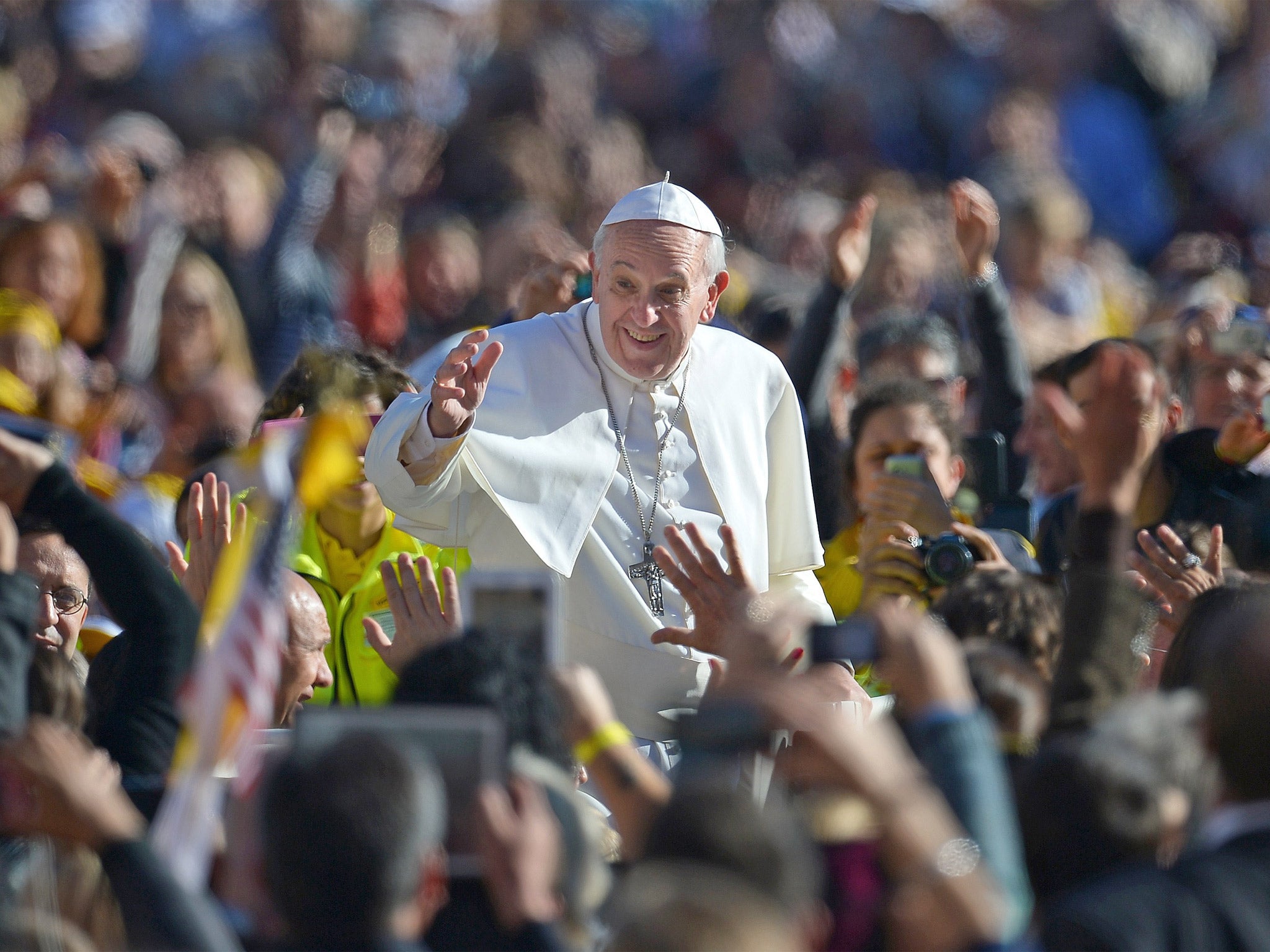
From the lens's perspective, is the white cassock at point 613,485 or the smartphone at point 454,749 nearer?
the smartphone at point 454,749

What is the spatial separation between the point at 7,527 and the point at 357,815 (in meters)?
1.11

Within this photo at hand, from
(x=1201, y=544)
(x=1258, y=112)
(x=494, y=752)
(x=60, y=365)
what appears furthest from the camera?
(x=1258, y=112)

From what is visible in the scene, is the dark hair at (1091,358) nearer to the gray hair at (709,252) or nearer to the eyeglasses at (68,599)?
the gray hair at (709,252)

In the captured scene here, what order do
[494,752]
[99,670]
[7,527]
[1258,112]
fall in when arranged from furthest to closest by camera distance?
[1258,112], [99,670], [7,527], [494,752]

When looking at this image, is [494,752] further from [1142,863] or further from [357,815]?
[1142,863]

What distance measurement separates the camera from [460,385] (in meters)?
4.47

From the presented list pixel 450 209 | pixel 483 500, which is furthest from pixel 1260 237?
pixel 483 500

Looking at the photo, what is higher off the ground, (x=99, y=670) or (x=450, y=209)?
(x=450, y=209)

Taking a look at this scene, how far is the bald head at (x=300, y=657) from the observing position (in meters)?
4.21

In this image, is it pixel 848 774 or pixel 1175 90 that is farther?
pixel 1175 90

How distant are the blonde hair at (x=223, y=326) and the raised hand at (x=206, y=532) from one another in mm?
3029

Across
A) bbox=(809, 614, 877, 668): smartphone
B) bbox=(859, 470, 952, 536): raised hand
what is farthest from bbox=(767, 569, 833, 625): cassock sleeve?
bbox=(809, 614, 877, 668): smartphone

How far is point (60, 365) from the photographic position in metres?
6.45

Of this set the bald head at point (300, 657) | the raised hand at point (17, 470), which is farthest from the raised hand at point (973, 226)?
the raised hand at point (17, 470)
